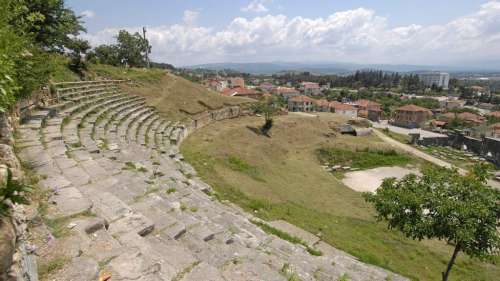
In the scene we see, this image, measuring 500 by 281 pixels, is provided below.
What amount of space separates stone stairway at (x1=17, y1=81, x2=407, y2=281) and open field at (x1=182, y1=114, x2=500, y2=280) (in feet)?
5.65

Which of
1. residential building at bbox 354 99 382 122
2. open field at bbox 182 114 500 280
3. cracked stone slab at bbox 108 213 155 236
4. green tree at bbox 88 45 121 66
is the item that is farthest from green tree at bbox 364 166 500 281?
residential building at bbox 354 99 382 122

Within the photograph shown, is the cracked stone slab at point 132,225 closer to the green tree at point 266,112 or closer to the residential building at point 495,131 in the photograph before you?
the green tree at point 266,112

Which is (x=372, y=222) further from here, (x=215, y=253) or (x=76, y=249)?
(x=76, y=249)

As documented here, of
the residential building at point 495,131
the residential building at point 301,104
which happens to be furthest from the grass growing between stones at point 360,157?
the residential building at point 301,104

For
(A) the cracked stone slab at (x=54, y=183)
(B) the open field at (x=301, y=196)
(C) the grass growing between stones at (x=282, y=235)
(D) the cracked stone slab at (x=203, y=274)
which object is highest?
(A) the cracked stone slab at (x=54, y=183)

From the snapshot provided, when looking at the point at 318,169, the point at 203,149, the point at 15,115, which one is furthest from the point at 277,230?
the point at 318,169

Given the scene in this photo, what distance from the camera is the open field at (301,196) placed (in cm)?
983

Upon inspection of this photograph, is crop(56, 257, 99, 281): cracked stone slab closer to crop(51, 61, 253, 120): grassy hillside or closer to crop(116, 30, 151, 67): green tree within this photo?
crop(51, 61, 253, 120): grassy hillside

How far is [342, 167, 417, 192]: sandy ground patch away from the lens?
66.1ft

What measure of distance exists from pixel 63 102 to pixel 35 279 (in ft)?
39.3

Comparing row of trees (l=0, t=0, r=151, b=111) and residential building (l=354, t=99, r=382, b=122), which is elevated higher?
row of trees (l=0, t=0, r=151, b=111)

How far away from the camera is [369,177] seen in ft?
73.2

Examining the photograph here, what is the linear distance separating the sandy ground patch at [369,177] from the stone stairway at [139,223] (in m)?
12.4

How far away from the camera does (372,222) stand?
1257 centimetres
